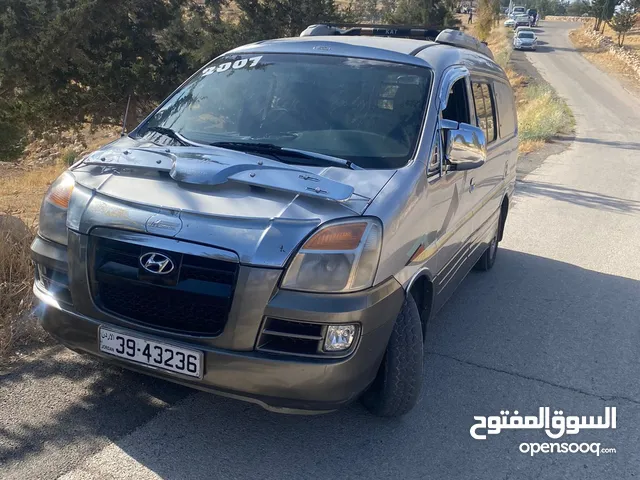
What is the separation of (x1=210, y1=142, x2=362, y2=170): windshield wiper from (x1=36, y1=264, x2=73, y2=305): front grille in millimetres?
1156

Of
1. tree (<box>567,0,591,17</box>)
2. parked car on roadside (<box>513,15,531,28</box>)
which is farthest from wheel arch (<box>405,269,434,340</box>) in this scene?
tree (<box>567,0,591,17</box>)

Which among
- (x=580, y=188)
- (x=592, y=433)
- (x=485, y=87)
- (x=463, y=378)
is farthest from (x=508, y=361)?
(x=580, y=188)

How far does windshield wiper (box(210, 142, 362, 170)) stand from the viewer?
11.7 ft

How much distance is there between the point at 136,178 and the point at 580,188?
1008 cm

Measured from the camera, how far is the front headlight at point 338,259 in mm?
2842

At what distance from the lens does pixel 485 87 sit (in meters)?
5.34

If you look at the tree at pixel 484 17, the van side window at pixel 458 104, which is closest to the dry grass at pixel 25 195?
the van side window at pixel 458 104

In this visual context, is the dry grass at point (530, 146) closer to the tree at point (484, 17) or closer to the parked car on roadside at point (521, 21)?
the tree at point (484, 17)

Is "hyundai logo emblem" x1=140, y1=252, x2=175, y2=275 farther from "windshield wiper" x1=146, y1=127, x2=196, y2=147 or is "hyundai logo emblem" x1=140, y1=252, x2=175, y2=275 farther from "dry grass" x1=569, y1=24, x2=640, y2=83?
"dry grass" x1=569, y1=24, x2=640, y2=83

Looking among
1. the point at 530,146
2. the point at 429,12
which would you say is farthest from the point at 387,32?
the point at 429,12

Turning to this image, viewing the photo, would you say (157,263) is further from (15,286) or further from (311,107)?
(15,286)

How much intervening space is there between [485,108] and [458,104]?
2.65ft

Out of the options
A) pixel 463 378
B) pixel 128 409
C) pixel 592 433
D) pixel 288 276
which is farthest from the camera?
pixel 463 378

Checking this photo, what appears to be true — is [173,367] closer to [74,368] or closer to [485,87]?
[74,368]
